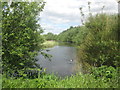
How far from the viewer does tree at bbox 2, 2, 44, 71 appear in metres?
5.30

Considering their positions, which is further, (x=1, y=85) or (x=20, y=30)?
(x=20, y=30)

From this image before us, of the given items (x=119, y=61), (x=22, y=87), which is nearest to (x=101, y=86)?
(x=22, y=87)

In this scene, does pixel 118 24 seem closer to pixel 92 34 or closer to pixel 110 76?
pixel 92 34

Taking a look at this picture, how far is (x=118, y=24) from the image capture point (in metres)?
5.95

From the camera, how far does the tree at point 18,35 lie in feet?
17.4

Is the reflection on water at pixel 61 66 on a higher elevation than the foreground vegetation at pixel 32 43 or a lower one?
lower

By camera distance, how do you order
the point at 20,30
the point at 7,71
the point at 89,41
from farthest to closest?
the point at 89,41 → the point at 20,30 → the point at 7,71

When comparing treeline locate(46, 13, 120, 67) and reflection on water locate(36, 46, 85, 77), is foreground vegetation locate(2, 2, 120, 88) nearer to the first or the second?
treeline locate(46, 13, 120, 67)

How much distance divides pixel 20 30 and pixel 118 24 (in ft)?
13.9

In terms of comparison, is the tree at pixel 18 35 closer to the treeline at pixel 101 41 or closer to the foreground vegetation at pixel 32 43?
the foreground vegetation at pixel 32 43

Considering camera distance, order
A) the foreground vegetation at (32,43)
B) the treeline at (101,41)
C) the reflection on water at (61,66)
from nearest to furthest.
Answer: the foreground vegetation at (32,43) < the treeline at (101,41) < the reflection on water at (61,66)

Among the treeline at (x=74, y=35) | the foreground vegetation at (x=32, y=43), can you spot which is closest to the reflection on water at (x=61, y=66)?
the foreground vegetation at (x=32, y=43)

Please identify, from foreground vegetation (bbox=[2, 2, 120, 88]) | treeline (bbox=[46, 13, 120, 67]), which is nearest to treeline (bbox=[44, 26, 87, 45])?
treeline (bbox=[46, 13, 120, 67])

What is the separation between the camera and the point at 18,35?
5.50m
